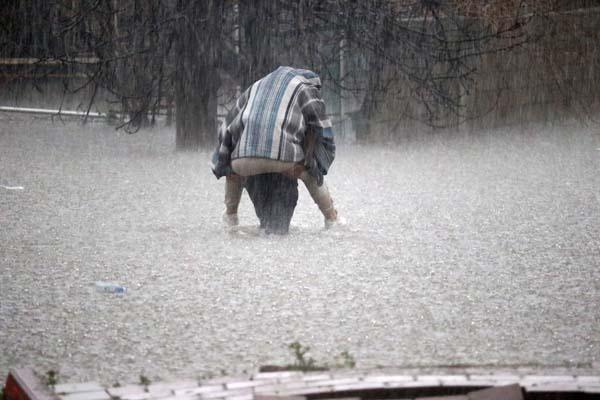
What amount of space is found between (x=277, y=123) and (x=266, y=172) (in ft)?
1.34

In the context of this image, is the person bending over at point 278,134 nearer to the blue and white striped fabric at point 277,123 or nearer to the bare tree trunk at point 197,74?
the blue and white striped fabric at point 277,123

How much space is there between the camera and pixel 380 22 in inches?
580

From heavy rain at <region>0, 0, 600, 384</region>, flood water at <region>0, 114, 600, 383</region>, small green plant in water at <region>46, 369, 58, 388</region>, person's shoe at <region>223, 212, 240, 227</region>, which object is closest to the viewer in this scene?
small green plant in water at <region>46, 369, 58, 388</region>

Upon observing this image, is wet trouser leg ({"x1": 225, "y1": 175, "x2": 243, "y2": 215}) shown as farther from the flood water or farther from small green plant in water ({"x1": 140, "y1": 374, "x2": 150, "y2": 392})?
small green plant in water ({"x1": 140, "y1": 374, "x2": 150, "y2": 392})

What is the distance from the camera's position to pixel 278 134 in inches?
310

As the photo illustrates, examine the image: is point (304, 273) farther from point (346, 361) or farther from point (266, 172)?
point (346, 361)

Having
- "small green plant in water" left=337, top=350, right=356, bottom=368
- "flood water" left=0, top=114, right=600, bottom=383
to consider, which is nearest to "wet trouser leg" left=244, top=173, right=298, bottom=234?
"flood water" left=0, top=114, right=600, bottom=383

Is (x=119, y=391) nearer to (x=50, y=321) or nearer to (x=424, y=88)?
(x=50, y=321)

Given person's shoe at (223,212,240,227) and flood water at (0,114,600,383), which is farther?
person's shoe at (223,212,240,227)

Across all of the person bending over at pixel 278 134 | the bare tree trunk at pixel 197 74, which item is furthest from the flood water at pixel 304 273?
the bare tree trunk at pixel 197 74

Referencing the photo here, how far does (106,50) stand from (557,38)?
8.02 meters

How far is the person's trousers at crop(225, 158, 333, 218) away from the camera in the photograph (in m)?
7.91

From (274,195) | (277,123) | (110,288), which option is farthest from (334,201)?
(110,288)

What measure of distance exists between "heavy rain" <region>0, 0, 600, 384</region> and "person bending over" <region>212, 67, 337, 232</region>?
0.56 m
